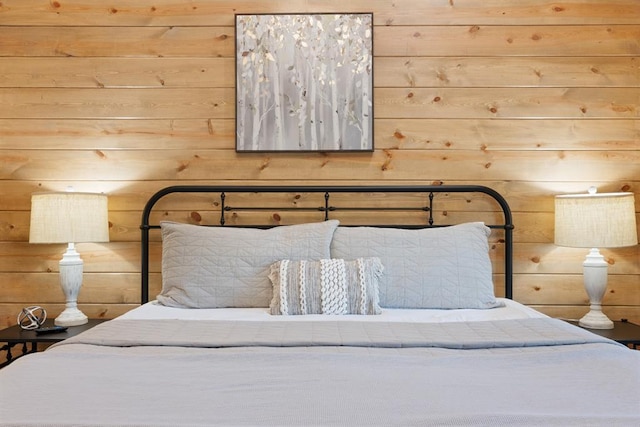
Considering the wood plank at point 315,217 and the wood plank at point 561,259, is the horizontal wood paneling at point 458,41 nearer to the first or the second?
the wood plank at point 315,217

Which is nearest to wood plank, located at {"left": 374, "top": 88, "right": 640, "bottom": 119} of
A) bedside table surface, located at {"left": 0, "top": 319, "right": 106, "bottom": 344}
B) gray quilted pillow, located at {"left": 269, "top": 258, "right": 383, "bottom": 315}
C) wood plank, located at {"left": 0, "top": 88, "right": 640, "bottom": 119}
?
wood plank, located at {"left": 0, "top": 88, "right": 640, "bottom": 119}

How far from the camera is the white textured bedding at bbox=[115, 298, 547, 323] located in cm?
185

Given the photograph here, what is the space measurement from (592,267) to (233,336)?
167cm

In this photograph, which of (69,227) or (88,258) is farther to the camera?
(88,258)

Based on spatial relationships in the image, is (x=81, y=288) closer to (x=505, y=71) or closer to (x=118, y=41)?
(x=118, y=41)

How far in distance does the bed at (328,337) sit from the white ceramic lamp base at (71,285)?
0.93 ft

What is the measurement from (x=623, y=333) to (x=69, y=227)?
2.41 m

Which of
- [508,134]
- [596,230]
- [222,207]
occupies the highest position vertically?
[508,134]

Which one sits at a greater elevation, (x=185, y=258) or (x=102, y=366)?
(x=185, y=258)

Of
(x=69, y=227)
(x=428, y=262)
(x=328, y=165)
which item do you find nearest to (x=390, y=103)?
(x=328, y=165)

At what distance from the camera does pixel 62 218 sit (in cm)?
226

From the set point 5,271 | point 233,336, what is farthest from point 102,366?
point 5,271

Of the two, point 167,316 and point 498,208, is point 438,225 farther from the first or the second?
point 167,316

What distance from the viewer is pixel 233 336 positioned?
1.48 m
